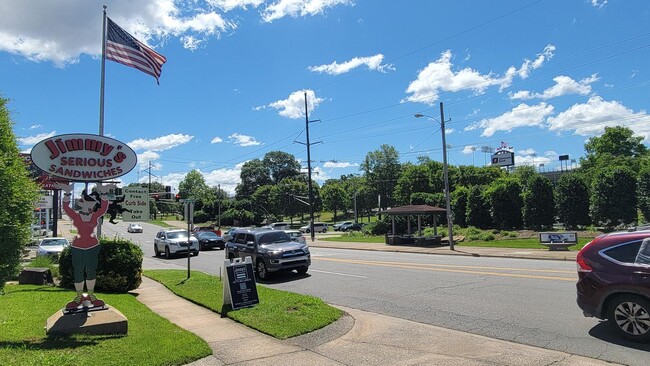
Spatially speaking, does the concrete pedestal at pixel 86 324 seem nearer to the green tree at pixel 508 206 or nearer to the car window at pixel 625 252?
the car window at pixel 625 252

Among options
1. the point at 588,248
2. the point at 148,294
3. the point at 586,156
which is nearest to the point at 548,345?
the point at 588,248

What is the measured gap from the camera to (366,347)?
6.90 metres

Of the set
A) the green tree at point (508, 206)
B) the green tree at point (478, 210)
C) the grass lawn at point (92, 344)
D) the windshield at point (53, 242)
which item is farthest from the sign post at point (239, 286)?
the green tree at point (478, 210)

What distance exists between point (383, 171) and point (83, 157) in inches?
3980

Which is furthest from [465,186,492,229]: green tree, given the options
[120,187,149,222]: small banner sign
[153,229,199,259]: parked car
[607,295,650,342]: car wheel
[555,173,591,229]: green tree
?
[607,295,650,342]: car wheel

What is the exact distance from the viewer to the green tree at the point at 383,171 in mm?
106688

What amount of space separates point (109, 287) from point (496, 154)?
414 feet

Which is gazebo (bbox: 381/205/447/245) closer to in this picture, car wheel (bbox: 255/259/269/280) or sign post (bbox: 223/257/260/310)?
car wheel (bbox: 255/259/269/280)

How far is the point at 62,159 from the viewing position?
838 centimetres

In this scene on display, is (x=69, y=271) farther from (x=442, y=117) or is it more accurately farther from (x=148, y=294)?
(x=442, y=117)

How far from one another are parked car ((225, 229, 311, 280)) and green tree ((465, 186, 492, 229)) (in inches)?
1110

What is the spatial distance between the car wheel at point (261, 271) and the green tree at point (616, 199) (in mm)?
28201

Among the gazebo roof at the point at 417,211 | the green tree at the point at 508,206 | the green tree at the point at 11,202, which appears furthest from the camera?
the green tree at the point at 508,206

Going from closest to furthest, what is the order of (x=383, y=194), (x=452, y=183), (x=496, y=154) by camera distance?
1. (x=452, y=183)
2. (x=383, y=194)
3. (x=496, y=154)
